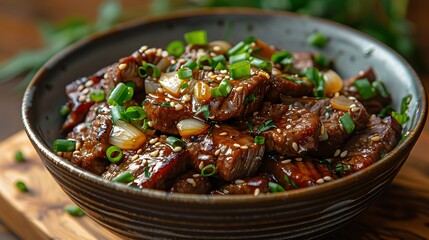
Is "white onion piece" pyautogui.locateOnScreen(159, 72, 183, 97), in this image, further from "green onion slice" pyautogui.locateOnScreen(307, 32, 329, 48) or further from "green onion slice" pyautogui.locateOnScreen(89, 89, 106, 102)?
"green onion slice" pyautogui.locateOnScreen(307, 32, 329, 48)

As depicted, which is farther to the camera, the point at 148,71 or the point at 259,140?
the point at 148,71

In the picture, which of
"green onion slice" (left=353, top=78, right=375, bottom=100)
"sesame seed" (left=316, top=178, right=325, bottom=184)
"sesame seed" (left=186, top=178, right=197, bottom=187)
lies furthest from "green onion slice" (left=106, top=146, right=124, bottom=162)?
"green onion slice" (left=353, top=78, right=375, bottom=100)

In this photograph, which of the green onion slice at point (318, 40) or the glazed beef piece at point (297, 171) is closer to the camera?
the glazed beef piece at point (297, 171)

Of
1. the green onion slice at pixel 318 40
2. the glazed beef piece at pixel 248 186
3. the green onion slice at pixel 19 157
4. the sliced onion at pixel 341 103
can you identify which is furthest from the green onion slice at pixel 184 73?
the green onion slice at pixel 19 157

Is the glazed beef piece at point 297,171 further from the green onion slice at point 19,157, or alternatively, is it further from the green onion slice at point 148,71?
the green onion slice at point 19,157

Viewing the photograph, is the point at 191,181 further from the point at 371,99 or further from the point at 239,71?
the point at 371,99

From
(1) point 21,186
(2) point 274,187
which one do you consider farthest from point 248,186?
(1) point 21,186

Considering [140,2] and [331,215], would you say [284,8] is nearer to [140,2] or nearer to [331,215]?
[140,2]
